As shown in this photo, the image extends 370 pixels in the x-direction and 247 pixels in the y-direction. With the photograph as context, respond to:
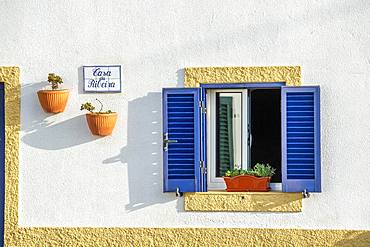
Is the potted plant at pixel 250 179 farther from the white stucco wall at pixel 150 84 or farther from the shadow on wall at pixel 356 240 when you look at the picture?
the shadow on wall at pixel 356 240

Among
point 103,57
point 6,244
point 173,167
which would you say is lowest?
point 6,244

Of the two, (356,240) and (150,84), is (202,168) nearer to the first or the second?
(150,84)

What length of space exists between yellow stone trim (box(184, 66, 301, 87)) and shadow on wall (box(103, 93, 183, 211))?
44 cm

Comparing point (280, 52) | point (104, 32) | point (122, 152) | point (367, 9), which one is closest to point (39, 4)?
point (104, 32)

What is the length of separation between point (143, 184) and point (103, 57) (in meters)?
1.46

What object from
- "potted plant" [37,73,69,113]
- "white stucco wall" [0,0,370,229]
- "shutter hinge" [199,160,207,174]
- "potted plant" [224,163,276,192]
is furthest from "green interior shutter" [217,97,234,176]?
"potted plant" [37,73,69,113]

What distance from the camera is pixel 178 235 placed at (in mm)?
13602

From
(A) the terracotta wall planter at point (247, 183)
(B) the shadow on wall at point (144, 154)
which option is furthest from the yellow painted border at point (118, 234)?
(A) the terracotta wall planter at point (247, 183)

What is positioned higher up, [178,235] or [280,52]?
[280,52]

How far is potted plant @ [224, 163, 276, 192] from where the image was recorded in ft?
44.5

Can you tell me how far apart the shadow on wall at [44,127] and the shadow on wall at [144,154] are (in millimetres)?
436

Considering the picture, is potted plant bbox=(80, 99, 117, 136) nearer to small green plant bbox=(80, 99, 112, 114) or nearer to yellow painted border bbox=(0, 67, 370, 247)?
small green plant bbox=(80, 99, 112, 114)

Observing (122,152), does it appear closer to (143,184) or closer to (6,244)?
(143,184)

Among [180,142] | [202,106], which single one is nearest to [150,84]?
[202,106]
